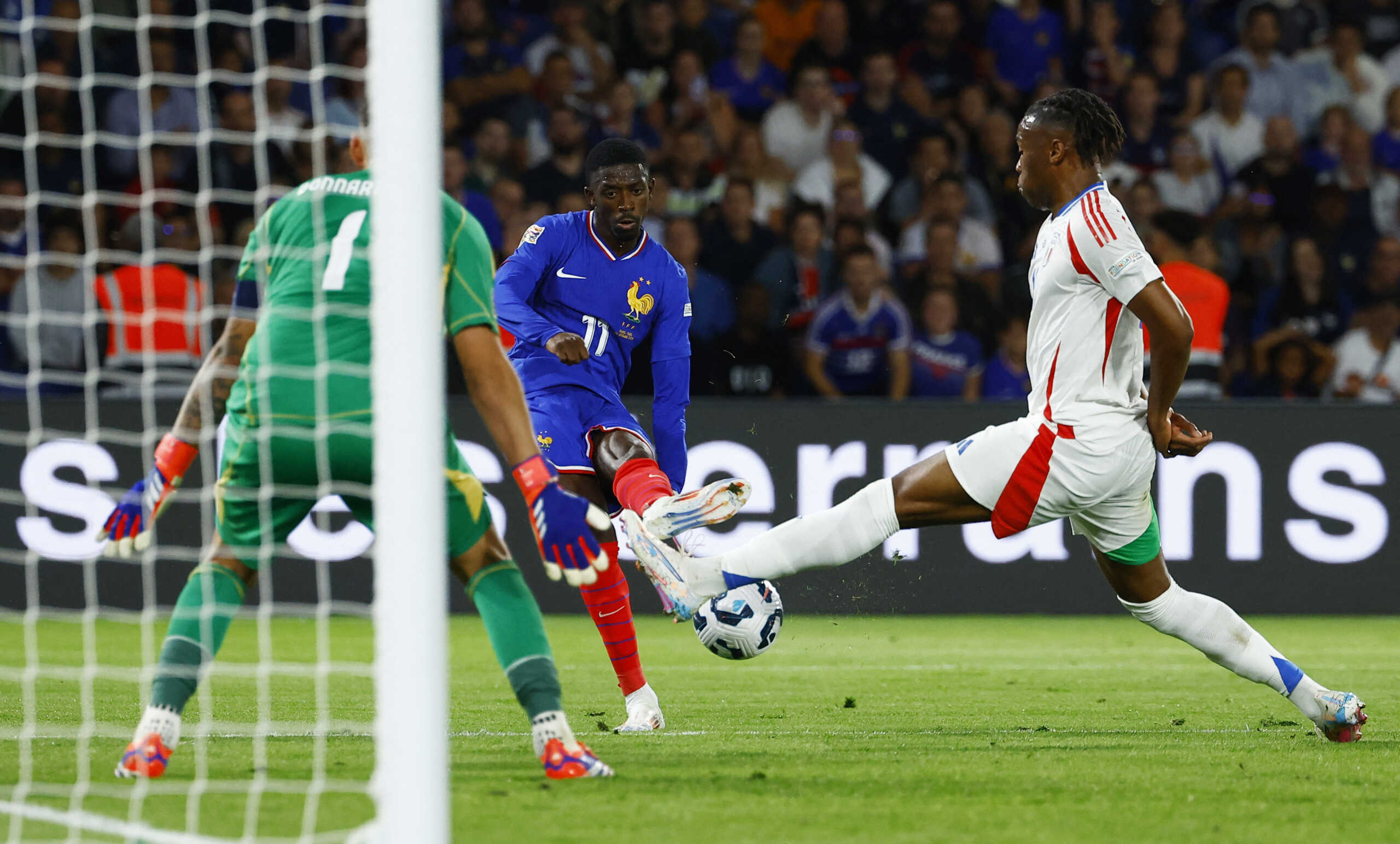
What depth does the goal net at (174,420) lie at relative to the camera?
3.03 metres

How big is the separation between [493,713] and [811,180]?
6934 mm

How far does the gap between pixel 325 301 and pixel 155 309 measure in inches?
174

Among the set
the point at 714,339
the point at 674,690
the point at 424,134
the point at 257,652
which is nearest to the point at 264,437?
the point at 424,134

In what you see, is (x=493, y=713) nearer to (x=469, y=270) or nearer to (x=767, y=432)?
(x=469, y=270)

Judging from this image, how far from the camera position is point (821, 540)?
490 centimetres

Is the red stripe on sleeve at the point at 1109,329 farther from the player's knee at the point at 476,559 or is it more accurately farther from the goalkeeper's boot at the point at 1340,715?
the player's knee at the point at 476,559

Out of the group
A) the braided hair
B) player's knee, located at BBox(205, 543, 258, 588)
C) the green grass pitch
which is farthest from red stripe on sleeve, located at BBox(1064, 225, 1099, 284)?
player's knee, located at BBox(205, 543, 258, 588)

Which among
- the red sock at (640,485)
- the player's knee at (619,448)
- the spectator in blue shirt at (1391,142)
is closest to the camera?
the red sock at (640,485)

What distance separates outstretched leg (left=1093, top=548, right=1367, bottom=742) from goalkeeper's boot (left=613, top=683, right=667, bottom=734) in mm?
1565

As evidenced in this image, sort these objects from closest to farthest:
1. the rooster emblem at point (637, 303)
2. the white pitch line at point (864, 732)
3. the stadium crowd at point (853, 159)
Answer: the white pitch line at point (864, 732)
the rooster emblem at point (637, 303)
the stadium crowd at point (853, 159)

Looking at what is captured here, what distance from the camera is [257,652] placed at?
307 inches

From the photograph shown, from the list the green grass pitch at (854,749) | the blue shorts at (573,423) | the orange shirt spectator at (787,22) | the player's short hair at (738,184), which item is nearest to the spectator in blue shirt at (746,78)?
the orange shirt spectator at (787,22)

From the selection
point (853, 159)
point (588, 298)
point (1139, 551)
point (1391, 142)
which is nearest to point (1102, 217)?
point (1139, 551)

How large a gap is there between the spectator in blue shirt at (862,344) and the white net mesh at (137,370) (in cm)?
326
